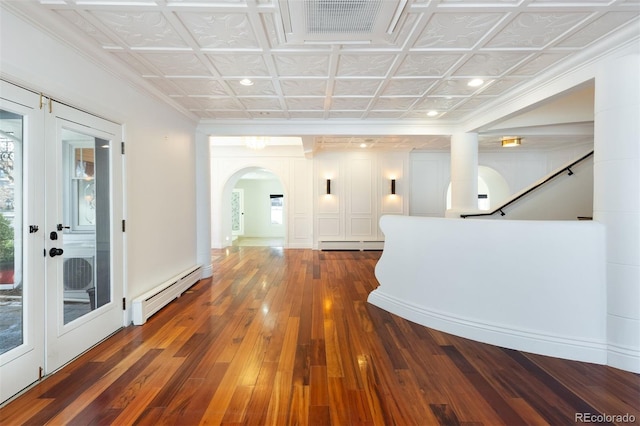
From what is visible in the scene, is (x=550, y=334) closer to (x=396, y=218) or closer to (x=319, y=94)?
(x=396, y=218)

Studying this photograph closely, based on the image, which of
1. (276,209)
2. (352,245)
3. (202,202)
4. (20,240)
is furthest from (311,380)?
(276,209)

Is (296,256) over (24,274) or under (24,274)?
under

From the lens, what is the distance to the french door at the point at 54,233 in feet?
6.78

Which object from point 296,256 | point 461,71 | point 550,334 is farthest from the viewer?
point 296,256

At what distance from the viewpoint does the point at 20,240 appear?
212 cm

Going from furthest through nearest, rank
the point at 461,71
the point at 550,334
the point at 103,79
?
the point at 461,71 → the point at 103,79 → the point at 550,334

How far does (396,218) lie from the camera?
12.2ft

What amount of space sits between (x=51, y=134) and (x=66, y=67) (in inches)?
25.5

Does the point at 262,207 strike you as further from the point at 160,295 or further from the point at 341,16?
the point at 341,16

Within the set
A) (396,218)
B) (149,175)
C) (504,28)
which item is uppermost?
(504,28)

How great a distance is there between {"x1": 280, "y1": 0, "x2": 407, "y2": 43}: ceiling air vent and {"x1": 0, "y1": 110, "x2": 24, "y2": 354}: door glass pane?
2.20 metres

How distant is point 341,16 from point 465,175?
13.2 ft

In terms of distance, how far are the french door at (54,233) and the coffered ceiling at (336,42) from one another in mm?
813

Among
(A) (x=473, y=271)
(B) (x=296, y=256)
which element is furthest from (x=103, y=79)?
(B) (x=296, y=256)
